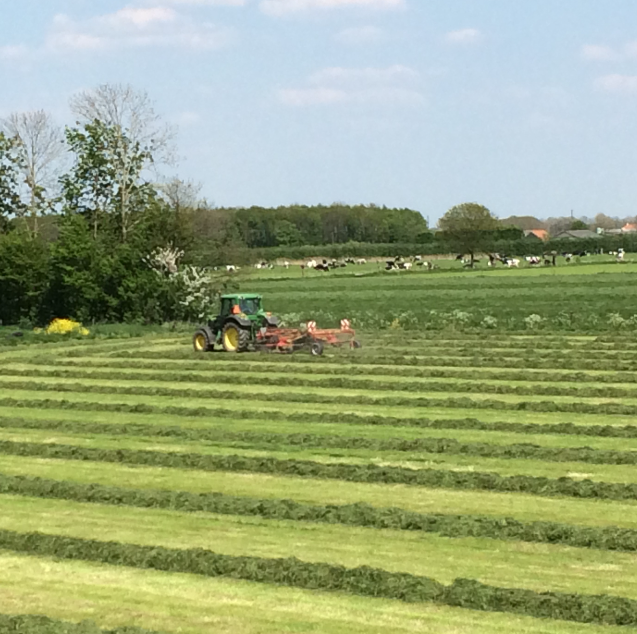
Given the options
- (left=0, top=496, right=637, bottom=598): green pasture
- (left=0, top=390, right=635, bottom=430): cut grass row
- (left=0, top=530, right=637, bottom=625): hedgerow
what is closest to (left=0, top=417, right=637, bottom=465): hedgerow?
(left=0, top=390, right=635, bottom=430): cut grass row

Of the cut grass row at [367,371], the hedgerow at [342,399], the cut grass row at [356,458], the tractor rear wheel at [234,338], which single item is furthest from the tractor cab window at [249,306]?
the cut grass row at [356,458]

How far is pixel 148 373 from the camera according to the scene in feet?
73.2

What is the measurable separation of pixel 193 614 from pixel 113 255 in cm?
3148

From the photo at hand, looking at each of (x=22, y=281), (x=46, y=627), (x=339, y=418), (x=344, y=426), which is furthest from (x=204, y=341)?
(x=46, y=627)

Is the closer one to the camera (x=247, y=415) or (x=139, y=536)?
(x=139, y=536)

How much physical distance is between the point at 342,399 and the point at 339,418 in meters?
2.04

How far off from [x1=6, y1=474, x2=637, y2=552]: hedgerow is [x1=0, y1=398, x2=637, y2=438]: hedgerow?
488cm

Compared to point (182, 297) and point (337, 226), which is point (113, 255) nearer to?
point (182, 297)

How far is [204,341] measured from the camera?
1030 inches

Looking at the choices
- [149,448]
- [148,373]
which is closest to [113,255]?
[148,373]

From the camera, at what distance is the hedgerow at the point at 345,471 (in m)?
11.2

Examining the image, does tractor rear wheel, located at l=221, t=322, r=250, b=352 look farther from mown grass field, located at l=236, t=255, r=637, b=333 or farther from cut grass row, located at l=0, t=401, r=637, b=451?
mown grass field, located at l=236, t=255, r=637, b=333

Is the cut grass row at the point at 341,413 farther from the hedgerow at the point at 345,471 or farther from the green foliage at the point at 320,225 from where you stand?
the green foliage at the point at 320,225

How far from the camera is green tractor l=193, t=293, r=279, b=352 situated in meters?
25.3
